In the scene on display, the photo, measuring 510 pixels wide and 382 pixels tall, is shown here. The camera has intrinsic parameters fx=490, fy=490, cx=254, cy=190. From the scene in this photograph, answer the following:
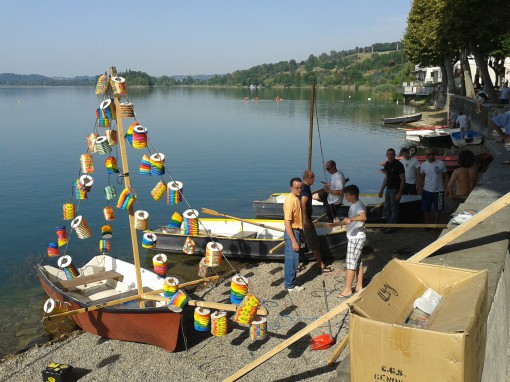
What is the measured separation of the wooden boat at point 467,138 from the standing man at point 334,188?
1767cm

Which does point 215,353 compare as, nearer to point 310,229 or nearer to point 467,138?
point 310,229

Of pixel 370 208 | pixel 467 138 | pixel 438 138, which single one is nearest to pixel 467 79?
pixel 438 138

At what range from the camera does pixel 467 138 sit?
92.2 ft

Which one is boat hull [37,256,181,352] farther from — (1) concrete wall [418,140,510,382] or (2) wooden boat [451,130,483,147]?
(2) wooden boat [451,130,483,147]

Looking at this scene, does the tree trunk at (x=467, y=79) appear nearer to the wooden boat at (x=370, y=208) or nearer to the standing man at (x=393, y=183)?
the wooden boat at (x=370, y=208)

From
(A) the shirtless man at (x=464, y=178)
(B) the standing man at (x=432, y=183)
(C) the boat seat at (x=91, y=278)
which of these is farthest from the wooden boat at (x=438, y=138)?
(C) the boat seat at (x=91, y=278)

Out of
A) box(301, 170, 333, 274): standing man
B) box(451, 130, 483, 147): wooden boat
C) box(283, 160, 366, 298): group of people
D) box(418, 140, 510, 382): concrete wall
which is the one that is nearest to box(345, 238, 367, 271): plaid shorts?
box(283, 160, 366, 298): group of people

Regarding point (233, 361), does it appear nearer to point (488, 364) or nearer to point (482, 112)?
point (488, 364)

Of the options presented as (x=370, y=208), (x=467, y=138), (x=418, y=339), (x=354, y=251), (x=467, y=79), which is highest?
(x=467, y=79)

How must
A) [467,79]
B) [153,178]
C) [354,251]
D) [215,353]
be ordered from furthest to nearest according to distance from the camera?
[467,79] < [153,178] < [354,251] < [215,353]

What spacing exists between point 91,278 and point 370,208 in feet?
26.6

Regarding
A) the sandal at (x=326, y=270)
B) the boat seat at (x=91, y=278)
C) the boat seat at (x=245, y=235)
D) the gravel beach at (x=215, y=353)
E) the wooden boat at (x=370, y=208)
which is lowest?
the gravel beach at (x=215, y=353)

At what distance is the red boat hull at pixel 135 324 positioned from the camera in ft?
28.1

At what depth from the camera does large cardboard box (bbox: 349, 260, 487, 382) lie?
3064mm
